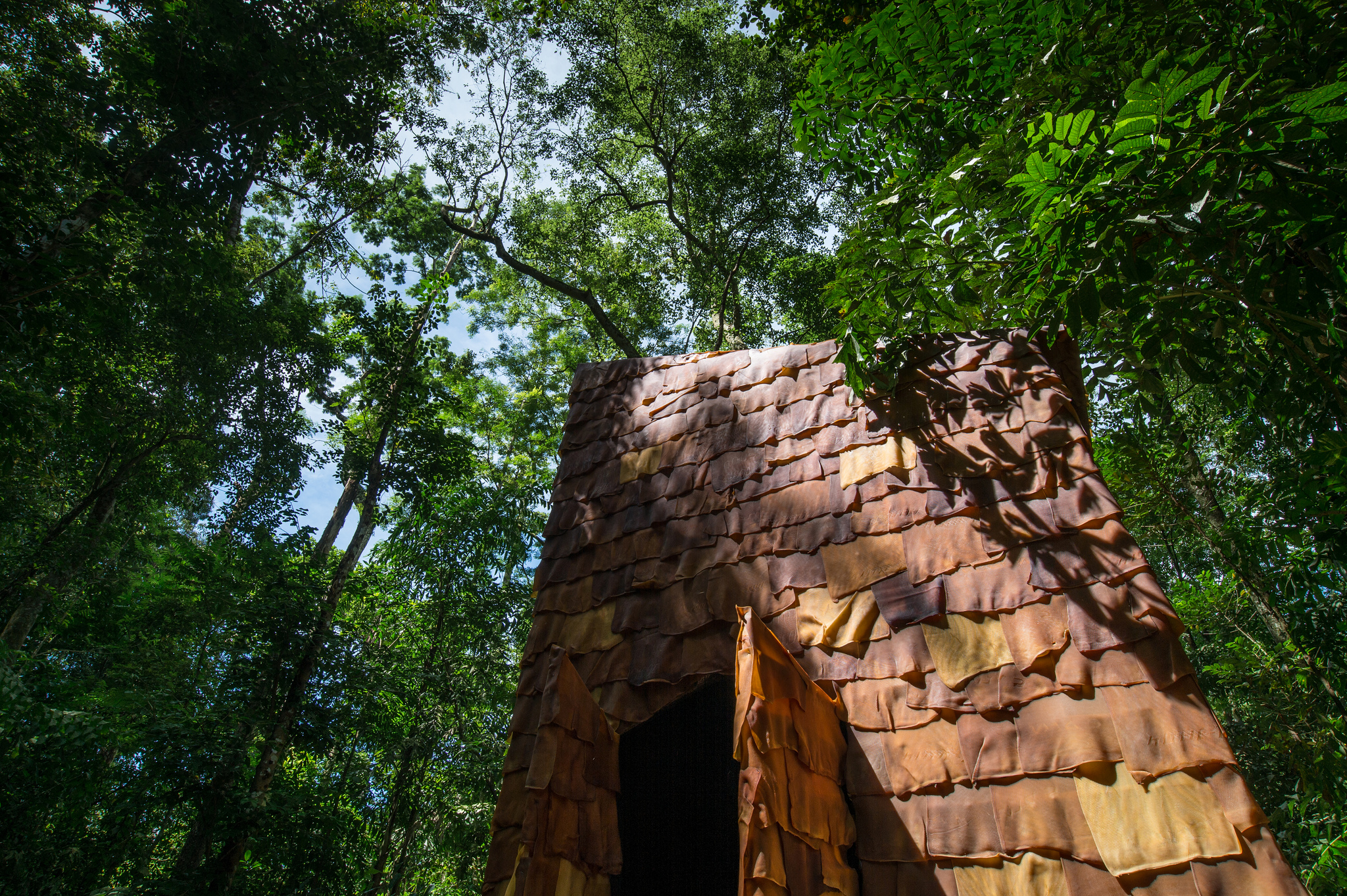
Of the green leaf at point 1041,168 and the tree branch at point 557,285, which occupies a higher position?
the tree branch at point 557,285

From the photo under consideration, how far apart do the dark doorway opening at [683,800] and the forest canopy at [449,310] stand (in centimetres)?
177

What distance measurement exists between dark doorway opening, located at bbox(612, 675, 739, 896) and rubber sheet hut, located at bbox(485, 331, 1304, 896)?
0.01m

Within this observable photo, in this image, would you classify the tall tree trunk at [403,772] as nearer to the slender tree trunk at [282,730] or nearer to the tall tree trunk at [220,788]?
the slender tree trunk at [282,730]

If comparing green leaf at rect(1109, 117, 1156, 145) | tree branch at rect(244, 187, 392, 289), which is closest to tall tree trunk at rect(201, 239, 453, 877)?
tree branch at rect(244, 187, 392, 289)

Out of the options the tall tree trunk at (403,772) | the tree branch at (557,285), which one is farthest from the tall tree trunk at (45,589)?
the tree branch at (557,285)

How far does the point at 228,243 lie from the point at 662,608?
429 inches

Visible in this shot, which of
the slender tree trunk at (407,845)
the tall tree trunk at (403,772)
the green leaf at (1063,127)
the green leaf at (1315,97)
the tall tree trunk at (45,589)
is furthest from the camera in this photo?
the tall tree trunk at (45,589)

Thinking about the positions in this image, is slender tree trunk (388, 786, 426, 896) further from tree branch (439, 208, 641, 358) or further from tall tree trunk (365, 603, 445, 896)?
tree branch (439, 208, 641, 358)

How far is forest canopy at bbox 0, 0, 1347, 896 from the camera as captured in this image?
7.91 feet

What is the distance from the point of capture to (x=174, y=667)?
286 inches

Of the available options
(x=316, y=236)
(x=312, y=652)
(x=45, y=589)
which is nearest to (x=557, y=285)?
(x=316, y=236)

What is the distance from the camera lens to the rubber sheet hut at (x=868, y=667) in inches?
71.0

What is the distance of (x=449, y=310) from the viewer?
898 centimetres

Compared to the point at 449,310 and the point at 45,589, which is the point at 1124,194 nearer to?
the point at 449,310
